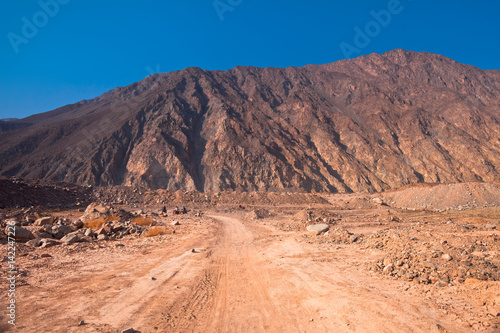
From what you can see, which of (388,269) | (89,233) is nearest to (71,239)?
(89,233)

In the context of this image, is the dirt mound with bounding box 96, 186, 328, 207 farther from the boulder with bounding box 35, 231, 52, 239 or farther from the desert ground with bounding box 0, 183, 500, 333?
the desert ground with bounding box 0, 183, 500, 333

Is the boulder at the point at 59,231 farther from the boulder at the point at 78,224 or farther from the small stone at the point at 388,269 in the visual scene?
the small stone at the point at 388,269

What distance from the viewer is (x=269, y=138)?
261 ft

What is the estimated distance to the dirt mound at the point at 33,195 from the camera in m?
26.1

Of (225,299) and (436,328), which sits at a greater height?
(436,328)

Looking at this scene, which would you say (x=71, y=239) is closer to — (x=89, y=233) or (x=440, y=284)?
(x=89, y=233)

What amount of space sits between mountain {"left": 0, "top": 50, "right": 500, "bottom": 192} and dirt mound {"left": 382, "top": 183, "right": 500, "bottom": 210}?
29.8 meters

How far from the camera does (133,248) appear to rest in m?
10.9

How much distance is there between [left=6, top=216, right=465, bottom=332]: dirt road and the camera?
4.63 m

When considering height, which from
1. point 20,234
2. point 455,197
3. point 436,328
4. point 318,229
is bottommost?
point 455,197

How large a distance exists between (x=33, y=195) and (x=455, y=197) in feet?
166

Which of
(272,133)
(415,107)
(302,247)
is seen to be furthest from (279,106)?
(302,247)

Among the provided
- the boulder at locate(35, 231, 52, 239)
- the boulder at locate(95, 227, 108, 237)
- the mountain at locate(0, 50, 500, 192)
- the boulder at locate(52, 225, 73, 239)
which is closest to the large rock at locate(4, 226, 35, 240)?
the boulder at locate(35, 231, 52, 239)

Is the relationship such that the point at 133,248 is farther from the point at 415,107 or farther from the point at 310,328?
the point at 415,107
